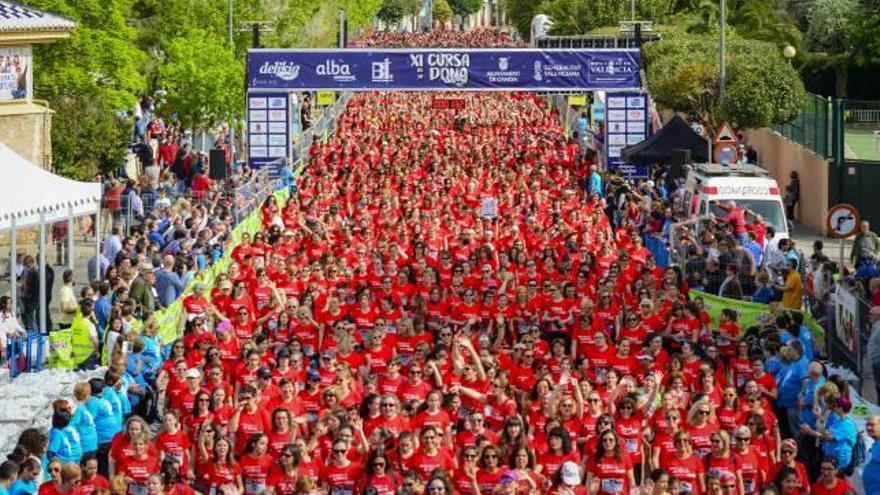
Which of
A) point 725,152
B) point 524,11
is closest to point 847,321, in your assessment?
point 725,152

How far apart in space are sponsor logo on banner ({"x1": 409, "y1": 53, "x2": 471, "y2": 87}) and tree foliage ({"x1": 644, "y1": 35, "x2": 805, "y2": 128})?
5832 millimetres

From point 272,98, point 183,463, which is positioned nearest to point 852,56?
point 272,98

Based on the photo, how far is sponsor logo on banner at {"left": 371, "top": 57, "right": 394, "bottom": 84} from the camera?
135 ft

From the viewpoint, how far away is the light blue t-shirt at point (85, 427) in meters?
15.5

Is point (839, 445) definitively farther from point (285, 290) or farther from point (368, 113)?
point (368, 113)

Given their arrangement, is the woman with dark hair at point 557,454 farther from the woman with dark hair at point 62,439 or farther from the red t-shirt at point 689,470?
the woman with dark hair at point 62,439

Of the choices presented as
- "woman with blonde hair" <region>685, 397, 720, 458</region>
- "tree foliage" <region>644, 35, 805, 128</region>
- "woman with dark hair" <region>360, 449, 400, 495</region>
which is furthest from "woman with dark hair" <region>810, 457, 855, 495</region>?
"tree foliage" <region>644, 35, 805, 128</region>

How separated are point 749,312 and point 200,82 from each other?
23853mm

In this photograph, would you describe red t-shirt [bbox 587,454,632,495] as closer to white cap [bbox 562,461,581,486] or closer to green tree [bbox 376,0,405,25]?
white cap [bbox 562,461,581,486]

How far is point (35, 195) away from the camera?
23.8 meters

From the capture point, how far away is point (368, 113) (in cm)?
5081

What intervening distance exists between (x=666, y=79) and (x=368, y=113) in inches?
323

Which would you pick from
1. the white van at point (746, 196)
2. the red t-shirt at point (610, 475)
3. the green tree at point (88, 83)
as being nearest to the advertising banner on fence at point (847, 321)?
the white van at point (746, 196)

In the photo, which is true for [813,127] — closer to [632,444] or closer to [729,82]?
[729,82]
